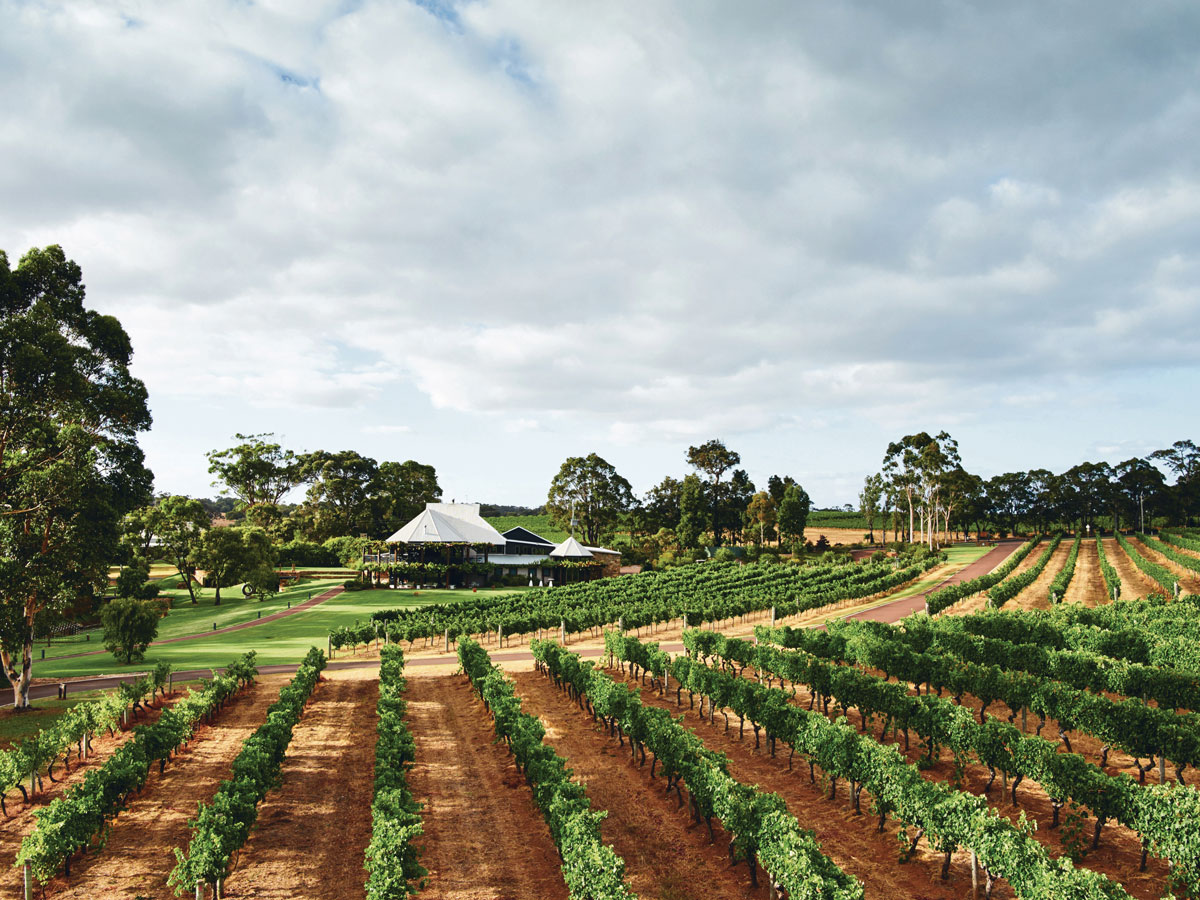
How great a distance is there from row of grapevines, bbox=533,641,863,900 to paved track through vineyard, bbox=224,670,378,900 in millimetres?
7386

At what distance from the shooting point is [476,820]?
656 inches

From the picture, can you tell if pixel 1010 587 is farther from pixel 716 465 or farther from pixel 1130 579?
pixel 716 465

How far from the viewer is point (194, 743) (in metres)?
22.6

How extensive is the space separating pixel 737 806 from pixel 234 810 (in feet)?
33.9

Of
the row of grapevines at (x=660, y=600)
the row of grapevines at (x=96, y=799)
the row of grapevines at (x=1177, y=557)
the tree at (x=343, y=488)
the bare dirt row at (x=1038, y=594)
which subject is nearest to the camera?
the row of grapevines at (x=96, y=799)

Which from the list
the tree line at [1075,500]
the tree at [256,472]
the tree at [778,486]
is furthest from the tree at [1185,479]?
the tree at [256,472]

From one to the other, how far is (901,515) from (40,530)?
116562 mm

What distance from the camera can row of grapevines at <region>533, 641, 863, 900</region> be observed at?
1119 centimetres

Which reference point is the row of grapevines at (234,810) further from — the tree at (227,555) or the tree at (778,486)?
the tree at (778,486)

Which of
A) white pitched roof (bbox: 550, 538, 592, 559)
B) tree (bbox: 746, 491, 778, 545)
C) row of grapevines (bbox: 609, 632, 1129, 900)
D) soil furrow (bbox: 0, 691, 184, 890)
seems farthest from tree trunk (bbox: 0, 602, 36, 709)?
tree (bbox: 746, 491, 778, 545)

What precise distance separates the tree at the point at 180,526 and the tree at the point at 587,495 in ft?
175

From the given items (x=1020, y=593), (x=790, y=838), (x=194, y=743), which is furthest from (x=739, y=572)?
(x=790, y=838)

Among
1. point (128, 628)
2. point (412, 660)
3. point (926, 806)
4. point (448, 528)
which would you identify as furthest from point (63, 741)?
point (448, 528)

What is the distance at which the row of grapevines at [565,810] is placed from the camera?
37.5 feet
